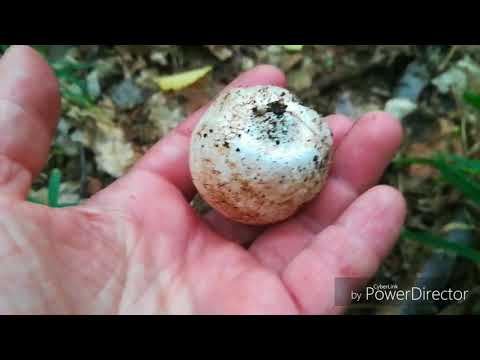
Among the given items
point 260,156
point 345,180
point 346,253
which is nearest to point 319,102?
point 345,180

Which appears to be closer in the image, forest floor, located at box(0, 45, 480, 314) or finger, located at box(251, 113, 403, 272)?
finger, located at box(251, 113, 403, 272)

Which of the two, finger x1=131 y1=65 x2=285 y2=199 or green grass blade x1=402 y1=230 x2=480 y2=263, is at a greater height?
finger x1=131 y1=65 x2=285 y2=199

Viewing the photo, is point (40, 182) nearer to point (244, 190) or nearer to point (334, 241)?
point (244, 190)

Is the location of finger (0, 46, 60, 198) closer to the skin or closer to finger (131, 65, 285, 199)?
the skin

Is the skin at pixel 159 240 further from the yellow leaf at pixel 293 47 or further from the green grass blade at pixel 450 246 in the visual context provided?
the yellow leaf at pixel 293 47

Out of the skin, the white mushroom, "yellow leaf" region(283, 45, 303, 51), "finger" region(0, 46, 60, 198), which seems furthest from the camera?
"yellow leaf" region(283, 45, 303, 51)

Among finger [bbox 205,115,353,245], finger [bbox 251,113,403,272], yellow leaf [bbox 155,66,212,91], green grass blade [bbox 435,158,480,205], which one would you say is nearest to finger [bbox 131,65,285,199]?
finger [bbox 205,115,353,245]

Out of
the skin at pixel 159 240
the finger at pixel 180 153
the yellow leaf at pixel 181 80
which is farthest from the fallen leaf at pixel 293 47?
the skin at pixel 159 240
